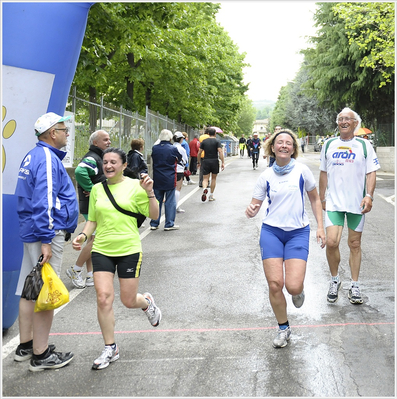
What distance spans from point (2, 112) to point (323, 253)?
213 inches

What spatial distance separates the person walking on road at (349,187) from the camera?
605cm

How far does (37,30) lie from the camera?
4984mm

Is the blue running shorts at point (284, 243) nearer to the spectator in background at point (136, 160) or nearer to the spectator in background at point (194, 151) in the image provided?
the spectator in background at point (136, 160)

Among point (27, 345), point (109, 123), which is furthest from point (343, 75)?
point (27, 345)

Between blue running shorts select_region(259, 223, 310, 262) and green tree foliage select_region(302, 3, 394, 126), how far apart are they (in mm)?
25486

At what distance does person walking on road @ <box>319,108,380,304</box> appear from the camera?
6051mm

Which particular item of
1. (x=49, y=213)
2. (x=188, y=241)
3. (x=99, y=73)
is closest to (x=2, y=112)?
(x=49, y=213)

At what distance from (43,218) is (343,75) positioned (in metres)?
28.2

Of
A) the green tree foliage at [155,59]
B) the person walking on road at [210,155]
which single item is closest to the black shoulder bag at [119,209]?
the green tree foliage at [155,59]

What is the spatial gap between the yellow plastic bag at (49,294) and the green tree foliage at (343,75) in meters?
26.7

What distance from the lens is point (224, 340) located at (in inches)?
196

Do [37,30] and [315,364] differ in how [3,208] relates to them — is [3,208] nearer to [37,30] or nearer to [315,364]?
[37,30]

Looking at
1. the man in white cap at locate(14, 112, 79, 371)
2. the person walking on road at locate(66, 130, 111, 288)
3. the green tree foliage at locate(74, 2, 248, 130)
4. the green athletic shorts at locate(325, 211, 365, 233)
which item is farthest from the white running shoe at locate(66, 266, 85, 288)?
the green tree foliage at locate(74, 2, 248, 130)

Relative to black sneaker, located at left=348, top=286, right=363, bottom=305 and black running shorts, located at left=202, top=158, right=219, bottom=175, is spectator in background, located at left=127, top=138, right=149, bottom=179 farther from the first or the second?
black running shorts, located at left=202, top=158, right=219, bottom=175
